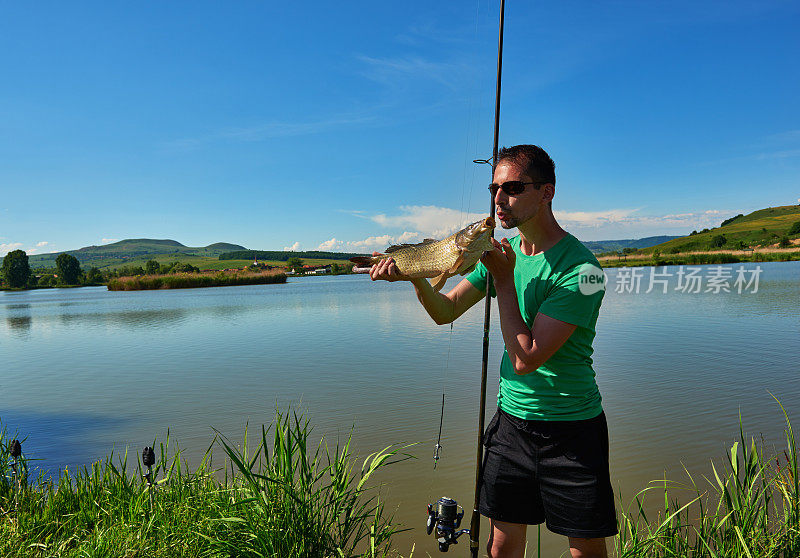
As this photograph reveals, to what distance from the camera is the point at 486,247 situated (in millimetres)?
2174

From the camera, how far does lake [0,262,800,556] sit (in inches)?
242

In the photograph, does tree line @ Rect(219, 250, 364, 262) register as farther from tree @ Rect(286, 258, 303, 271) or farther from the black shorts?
the black shorts

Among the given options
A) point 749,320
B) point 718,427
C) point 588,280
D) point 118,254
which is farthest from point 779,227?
point 118,254

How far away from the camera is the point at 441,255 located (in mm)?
2398

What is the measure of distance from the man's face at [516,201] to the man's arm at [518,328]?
0.13 m

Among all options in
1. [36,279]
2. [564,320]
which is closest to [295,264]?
[36,279]

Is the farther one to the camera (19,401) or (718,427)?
(19,401)

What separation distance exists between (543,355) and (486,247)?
0.52m

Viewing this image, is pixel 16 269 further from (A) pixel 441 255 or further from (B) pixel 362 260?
(A) pixel 441 255

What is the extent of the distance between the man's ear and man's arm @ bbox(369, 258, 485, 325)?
649 millimetres

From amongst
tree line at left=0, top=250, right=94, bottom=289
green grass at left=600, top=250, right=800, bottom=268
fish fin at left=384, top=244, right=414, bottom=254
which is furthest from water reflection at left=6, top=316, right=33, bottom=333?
tree line at left=0, top=250, right=94, bottom=289

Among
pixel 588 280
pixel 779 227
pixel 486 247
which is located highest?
pixel 779 227

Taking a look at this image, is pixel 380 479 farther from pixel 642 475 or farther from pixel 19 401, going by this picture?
pixel 19 401

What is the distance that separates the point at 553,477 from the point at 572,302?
796 mm
